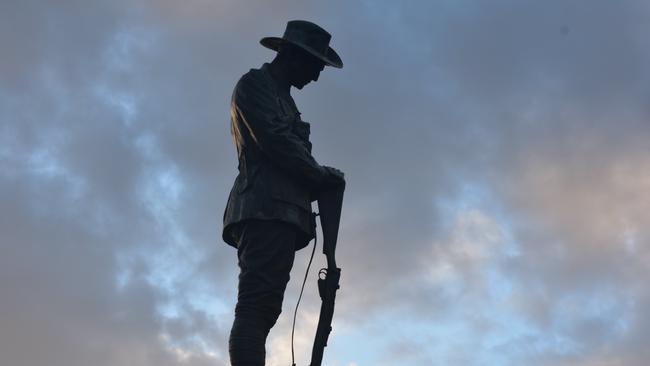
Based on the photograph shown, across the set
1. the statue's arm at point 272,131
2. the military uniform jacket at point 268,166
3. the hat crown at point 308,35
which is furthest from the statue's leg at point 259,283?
the hat crown at point 308,35

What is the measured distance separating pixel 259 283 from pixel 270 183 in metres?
1.01

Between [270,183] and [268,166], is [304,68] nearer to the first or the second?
[268,166]

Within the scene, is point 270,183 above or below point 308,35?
below

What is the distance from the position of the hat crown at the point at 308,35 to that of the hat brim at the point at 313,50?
0.05 m

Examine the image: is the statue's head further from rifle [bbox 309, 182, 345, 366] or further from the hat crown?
rifle [bbox 309, 182, 345, 366]

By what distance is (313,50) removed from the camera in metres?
10.3

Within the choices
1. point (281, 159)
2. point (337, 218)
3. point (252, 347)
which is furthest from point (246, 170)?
point (252, 347)

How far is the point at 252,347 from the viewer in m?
9.09

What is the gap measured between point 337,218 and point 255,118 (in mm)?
1312

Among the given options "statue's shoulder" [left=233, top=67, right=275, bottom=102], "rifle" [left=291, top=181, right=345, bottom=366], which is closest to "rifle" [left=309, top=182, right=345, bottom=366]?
"rifle" [left=291, top=181, right=345, bottom=366]

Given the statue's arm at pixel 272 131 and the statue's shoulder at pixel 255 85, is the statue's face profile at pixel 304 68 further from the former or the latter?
the statue's arm at pixel 272 131

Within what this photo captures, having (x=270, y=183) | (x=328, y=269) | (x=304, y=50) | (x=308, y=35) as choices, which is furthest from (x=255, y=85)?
(x=328, y=269)

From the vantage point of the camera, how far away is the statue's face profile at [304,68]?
412 inches

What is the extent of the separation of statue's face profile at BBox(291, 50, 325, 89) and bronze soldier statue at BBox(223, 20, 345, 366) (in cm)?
1
